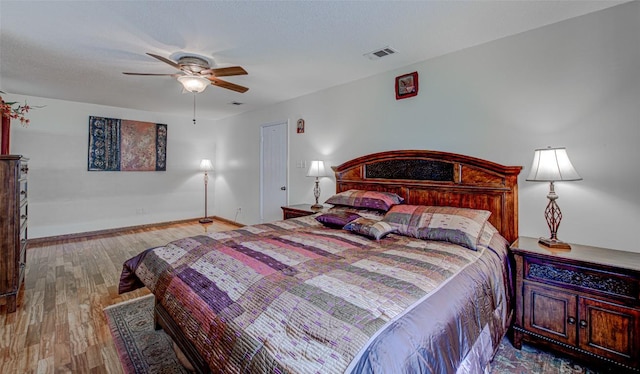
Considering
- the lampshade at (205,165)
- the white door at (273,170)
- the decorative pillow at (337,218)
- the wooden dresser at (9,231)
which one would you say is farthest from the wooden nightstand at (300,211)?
the lampshade at (205,165)

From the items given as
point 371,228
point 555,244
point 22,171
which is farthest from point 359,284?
point 22,171

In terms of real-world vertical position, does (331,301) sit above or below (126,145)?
below

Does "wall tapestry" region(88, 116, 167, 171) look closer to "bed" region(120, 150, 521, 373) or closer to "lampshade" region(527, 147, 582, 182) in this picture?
"bed" region(120, 150, 521, 373)

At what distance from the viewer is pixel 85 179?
16.4ft

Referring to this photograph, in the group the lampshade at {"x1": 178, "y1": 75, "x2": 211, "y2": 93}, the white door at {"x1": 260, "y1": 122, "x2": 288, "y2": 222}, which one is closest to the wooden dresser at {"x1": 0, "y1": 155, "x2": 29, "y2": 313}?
the lampshade at {"x1": 178, "y1": 75, "x2": 211, "y2": 93}

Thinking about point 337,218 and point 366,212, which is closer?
point 337,218

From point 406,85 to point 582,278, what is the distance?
2286 millimetres

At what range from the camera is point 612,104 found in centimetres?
199

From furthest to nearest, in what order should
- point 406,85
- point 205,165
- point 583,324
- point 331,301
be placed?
point 205,165 < point 406,85 < point 583,324 < point 331,301

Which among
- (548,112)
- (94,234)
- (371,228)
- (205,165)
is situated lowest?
(94,234)

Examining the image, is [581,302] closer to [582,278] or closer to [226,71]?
[582,278]

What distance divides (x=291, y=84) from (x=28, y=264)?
4.17 meters

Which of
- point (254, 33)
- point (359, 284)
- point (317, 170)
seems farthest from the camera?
point (317, 170)

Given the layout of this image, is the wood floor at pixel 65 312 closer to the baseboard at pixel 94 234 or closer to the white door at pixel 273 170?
the baseboard at pixel 94 234
